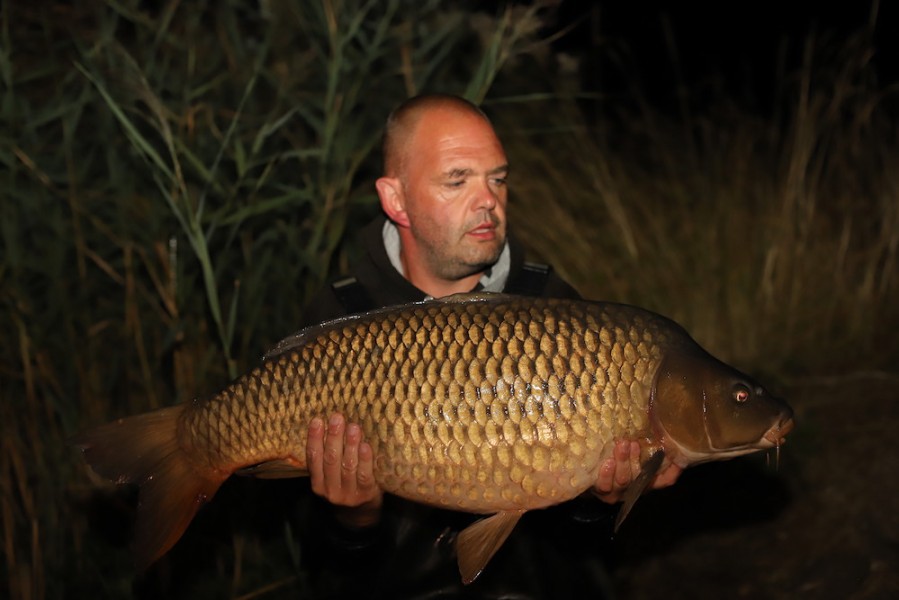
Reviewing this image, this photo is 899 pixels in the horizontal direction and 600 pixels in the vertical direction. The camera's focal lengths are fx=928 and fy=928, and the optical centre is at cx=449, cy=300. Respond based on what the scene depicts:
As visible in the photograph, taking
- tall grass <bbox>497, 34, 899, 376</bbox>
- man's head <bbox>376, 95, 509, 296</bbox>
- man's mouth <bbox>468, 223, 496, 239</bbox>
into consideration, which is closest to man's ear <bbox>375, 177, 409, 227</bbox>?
man's head <bbox>376, 95, 509, 296</bbox>

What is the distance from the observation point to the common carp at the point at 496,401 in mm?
1606

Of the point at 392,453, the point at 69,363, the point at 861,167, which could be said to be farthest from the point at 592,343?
the point at 861,167

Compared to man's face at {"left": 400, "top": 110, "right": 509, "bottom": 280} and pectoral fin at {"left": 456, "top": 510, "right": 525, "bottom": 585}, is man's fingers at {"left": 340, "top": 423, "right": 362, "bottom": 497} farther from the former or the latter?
man's face at {"left": 400, "top": 110, "right": 509, "bottom": 280}

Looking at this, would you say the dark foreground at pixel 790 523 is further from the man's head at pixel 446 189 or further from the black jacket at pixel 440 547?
the man's head at pixel 446 189

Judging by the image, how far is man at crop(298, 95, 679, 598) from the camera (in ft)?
6.49

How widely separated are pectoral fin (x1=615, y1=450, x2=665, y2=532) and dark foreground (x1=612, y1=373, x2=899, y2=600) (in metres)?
0.96

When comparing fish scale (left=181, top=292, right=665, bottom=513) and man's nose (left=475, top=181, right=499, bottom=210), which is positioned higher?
man's nose (left=475, top=181, right=499, bottom=210)

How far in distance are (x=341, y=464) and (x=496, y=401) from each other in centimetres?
33

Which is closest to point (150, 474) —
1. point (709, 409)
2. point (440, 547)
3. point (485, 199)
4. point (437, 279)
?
point (440, 547)

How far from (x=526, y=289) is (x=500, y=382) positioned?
625mm

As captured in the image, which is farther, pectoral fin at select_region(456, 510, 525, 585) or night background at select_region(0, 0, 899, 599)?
night background at select_region(0, 0, 899, 599)

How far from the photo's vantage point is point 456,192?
2.10 m

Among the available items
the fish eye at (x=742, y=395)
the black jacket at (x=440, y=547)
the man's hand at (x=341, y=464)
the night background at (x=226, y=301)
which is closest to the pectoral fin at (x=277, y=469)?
the man's hand at (x=341, y=464)

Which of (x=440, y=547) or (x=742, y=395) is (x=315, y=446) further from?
(x=742, y=395)
